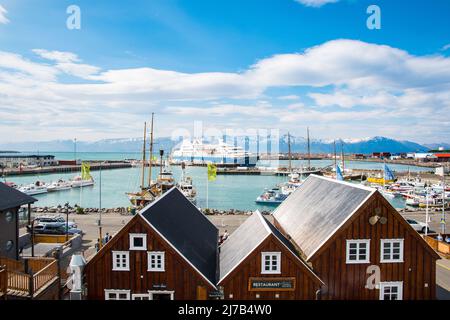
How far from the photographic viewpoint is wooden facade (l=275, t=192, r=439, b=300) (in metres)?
15.0

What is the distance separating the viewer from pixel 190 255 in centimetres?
1468

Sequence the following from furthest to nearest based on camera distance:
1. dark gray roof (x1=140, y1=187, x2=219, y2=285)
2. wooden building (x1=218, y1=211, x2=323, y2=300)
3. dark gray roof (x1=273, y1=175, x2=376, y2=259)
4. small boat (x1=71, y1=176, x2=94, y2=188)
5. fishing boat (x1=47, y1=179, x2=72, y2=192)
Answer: small boat (x1=71, y1=176, x2=94, y2=188)
fishing boat (x1=47, y1=179, x2=72, y2=192)
dark gray roof (x1=273, y1=175, x2=376, y2=259)
dark gray roof (x1=140, y1=187, x2=219, y2=285)
wooden building (x1=218, y1=211, x2=323, y2=300)

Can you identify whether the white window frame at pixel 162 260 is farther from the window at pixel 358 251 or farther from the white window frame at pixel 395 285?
the white window frame at pixel 395 285

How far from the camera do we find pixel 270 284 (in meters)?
14.0

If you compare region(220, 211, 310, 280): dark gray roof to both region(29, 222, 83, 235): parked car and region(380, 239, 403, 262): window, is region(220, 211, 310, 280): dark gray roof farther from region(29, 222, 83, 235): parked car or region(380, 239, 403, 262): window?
region(29, 222, 83, 235): parked car

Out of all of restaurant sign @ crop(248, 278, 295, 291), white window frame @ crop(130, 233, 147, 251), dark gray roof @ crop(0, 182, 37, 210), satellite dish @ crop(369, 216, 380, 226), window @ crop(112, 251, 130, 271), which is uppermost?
dark gray roof @ crop(0, 182, 37, 210)

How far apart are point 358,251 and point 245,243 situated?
16.6 feet

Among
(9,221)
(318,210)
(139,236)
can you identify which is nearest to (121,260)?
(139,236)

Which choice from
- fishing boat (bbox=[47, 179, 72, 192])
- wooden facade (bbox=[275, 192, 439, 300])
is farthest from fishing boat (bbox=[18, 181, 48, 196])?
wooden facade (bbox=[275, 192, 439, 300])

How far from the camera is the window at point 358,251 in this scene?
49.4 ft

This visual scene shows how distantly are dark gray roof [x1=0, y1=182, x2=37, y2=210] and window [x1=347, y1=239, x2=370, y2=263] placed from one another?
648 inches
